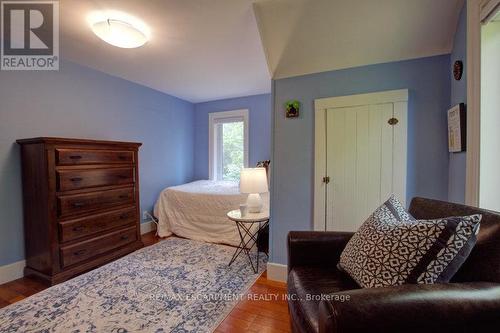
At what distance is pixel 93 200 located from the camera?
230 cm

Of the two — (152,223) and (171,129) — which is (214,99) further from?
(152,223)

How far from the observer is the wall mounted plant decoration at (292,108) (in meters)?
2.11

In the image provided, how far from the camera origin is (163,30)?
1995mm

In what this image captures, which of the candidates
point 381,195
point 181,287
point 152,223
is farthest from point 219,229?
point 381,195

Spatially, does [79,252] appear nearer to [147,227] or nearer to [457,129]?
[147,227]

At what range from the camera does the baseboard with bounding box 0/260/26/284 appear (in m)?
2.10

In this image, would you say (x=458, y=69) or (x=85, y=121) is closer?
(x=458, y=69)

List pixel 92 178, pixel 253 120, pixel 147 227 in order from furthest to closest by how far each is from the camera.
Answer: pixel 253 120 < pixel 147 227 < pixel 92 178

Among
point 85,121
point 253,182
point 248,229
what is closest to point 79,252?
point 85,121

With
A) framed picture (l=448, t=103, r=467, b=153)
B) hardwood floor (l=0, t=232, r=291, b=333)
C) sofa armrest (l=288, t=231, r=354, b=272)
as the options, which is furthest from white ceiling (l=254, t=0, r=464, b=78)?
hardwood floor (l=0, t=232, r=291, b=333)

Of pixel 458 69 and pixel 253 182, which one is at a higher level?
pixel 458 69

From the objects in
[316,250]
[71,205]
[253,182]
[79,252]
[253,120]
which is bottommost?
[79,252]

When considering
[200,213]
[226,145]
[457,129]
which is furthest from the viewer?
[226,145]

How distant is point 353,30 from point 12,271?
3.65m
